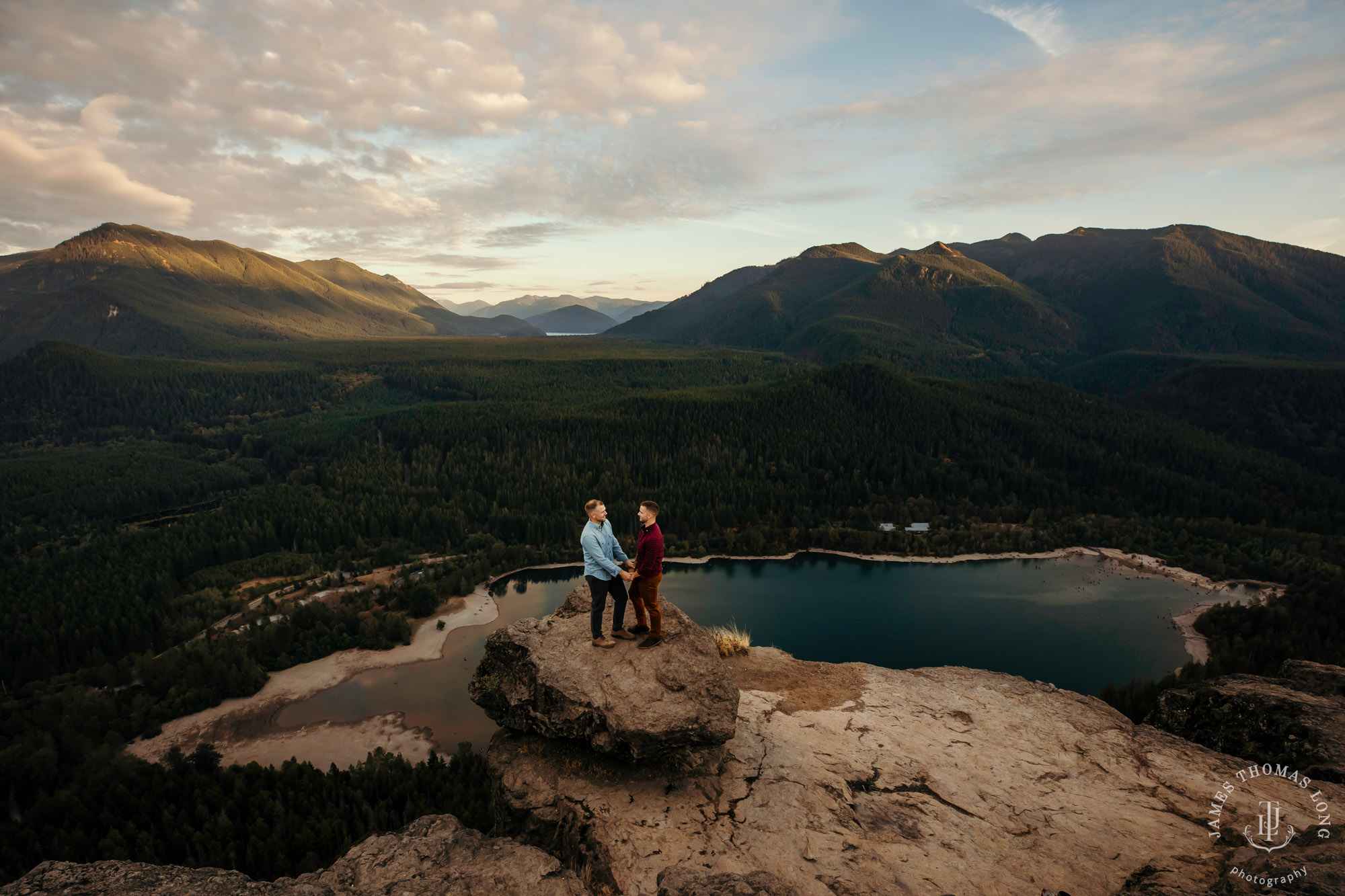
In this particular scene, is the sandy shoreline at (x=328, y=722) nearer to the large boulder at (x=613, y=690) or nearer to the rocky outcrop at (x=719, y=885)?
the large boulder at (x=613, y=690)

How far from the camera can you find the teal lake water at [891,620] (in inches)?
2549

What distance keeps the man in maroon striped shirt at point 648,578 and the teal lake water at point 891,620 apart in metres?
49.3

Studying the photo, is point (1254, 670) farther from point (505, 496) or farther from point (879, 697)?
point (505, 496)

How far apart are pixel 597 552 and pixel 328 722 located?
63.1 metres

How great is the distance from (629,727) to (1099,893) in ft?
34.6

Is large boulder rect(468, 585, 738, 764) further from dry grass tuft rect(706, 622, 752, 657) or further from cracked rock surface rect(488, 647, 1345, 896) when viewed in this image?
dry grass tuft rect(706, 622, 752, 657)

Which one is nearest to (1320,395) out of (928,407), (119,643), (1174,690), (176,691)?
(928,407)

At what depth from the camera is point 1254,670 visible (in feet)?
185

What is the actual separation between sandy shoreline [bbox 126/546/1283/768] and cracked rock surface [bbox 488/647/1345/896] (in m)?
48.9

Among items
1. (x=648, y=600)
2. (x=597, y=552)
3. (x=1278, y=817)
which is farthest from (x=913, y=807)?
(x=597, y=552)

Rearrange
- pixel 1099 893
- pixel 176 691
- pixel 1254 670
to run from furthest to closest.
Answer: pixel 176 691 → pixel 1254 670 → pixel 1099 893

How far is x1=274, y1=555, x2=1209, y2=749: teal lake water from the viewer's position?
64750 mm

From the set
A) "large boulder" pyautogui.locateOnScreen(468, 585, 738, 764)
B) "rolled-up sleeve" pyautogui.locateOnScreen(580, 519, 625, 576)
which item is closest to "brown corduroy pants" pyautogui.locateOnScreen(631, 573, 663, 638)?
"large boulder" pyautogui.locateOnScreen(468, 585, 738, 764)

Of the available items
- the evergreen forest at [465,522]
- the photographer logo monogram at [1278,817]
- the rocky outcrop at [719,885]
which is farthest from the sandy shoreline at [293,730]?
the photographer logo monogram at [1278,817]
